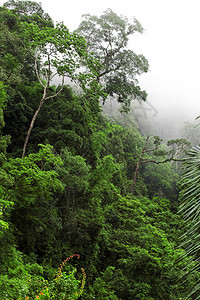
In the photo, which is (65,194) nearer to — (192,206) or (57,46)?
(57,46)

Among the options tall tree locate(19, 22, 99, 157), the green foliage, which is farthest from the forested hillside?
the green foliage

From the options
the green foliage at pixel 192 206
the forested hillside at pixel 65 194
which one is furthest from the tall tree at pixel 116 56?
the green foliage at pixel 192 206

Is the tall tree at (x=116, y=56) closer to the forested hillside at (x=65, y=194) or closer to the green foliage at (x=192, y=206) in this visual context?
the forested hillside at (x=65, y=194)

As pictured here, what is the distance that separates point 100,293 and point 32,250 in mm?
2645

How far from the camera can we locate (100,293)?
805 cm

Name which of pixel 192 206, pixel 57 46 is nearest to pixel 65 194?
pixel 57 46

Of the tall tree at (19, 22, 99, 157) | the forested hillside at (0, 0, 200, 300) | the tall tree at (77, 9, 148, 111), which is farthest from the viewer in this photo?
the tall tree at (77, 9, 148, 111)

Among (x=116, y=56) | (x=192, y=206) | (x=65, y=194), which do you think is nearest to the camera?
(x=192, y=206)

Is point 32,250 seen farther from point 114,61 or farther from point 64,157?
point 114,61

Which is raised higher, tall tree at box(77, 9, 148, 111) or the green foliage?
tall tree at box(77, 9, 148, 111)

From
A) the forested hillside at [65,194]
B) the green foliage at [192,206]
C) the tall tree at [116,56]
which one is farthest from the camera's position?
the tall tree at [116,56]

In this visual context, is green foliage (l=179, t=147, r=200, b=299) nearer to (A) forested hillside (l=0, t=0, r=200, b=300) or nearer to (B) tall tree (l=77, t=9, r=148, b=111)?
(A) forested hillside (l=0, t=0, r=200, b=300)

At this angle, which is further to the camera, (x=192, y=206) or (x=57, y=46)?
(x=57, y=46)

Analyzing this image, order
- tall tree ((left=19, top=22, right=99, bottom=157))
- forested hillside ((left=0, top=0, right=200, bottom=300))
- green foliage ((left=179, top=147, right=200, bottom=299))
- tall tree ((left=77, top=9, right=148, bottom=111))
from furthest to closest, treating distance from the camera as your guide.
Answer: tall tree ((left=77, top=9, right=148, bottom=111)) → tall tree ((left=19, top=22, right=99, bottom=157)) → forested hillside ((left=0, top=0, right=200, bottom=300)) → green foliage ((left=179, top=147, right=200, bottom=299))
